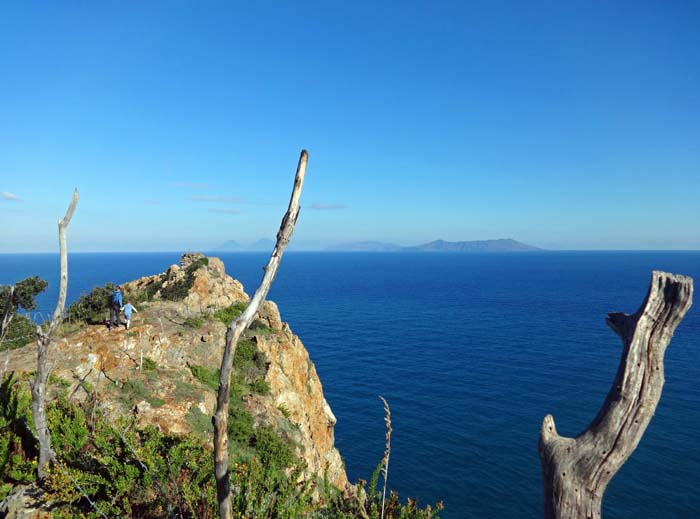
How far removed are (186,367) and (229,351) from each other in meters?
17.4

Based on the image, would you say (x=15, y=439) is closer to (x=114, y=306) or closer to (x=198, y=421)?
(x=198, y=421)

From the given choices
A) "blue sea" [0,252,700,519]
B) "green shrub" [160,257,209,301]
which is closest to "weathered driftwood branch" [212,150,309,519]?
"green shrub" [160,257,209,301]

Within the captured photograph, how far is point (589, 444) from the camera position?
5742 mm

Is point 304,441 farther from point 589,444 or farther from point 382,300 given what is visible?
point 382,300

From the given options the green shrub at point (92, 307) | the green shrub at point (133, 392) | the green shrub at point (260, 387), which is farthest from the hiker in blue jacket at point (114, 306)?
the green shrub at point (260, 387)

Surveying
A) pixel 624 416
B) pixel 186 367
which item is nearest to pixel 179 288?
pixel 186 367

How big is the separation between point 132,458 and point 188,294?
711 inches

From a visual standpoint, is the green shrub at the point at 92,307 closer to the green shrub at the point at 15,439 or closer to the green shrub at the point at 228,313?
the green shrub at the point at 228,313

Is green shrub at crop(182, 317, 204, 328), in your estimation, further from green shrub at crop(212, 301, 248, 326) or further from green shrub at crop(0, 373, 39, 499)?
green shrub at crop(0, 373, 39, 499)

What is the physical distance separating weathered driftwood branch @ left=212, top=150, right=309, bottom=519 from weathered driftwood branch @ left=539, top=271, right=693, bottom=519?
4848 millimetres

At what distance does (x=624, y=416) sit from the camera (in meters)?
5.68

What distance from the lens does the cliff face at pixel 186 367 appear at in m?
15.7

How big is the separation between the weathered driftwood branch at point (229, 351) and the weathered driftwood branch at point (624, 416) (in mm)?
4848

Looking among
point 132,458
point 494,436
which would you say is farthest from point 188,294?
point 494,436
